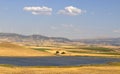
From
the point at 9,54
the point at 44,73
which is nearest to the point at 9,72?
the point at 44,73

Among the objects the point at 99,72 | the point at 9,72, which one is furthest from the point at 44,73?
the point at 99,72

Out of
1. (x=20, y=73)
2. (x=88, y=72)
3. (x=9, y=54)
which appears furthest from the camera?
(x=9, y=54)

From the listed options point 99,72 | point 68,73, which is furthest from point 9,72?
point 99,72

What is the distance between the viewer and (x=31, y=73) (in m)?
69.2

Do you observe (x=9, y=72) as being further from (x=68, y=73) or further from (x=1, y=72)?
(x=68, y=73)

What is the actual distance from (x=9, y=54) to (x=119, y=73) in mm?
130321

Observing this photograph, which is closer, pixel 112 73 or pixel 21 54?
pixel 112 73

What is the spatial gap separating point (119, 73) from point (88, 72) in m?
6.01

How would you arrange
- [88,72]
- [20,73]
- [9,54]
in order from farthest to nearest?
[9,54], [88,72], [20,73]

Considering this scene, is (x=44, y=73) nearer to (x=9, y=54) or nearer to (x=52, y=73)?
(x=52, y=73)

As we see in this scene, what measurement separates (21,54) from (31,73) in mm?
131416

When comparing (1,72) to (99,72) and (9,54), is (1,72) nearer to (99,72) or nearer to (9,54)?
(99,72)

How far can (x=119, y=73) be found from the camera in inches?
2844

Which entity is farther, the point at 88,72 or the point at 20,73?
the point at 88,72
